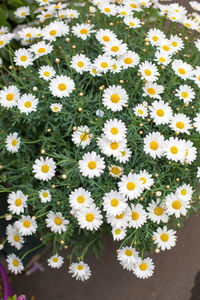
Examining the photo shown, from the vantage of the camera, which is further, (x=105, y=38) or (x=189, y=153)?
(x=105, y=38)

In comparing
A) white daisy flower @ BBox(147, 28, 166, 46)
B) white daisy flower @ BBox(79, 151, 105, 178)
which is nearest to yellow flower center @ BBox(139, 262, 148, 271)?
white daisy flower @ BBox(79, 151, 105, 178)

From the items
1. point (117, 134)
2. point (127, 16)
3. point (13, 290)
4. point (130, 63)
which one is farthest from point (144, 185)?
point (13, 290)

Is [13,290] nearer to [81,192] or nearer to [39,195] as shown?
[39,195]

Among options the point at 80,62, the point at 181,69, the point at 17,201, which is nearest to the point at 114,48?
the point at 80,62

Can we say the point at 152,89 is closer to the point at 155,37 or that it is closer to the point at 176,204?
the point at 155,37

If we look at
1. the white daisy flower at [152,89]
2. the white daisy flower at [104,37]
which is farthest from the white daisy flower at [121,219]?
the white daisy flower at [104,37]

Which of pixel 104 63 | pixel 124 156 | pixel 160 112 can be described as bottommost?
pixel 124 156

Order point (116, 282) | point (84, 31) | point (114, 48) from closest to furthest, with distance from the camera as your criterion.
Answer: point (114, 48), point (84, 31), point (116, 282)
